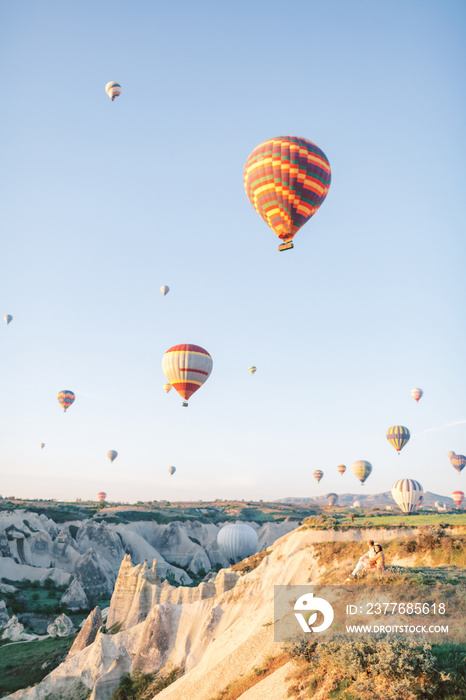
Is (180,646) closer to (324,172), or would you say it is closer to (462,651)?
(462,651)

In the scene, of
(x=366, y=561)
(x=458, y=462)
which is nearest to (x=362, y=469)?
(x=458, y=462)

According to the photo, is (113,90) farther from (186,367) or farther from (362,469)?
(362,469)

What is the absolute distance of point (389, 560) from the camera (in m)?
26.6

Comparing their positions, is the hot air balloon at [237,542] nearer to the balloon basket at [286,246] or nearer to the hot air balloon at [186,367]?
the hot air balloon at [186,367]

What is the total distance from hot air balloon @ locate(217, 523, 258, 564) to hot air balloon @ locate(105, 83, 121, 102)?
194ft

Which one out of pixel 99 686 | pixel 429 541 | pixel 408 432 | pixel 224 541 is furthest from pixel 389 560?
pixel 408 432

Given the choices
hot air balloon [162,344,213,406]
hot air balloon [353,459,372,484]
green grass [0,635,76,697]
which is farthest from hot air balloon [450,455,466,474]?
green grass [0,635,76,697]

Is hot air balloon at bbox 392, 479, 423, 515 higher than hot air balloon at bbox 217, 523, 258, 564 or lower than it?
higher

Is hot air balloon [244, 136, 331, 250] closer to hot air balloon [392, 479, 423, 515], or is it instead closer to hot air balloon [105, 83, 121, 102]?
hot air balloon [105, 83, 121, 102]

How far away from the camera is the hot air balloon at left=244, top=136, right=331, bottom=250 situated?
35.6 meters

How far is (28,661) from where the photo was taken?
134 feet

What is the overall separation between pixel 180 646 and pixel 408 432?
5781cm

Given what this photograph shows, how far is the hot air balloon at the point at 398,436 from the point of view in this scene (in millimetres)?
77375

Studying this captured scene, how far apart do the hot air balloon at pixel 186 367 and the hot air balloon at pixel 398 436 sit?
39838 mm
